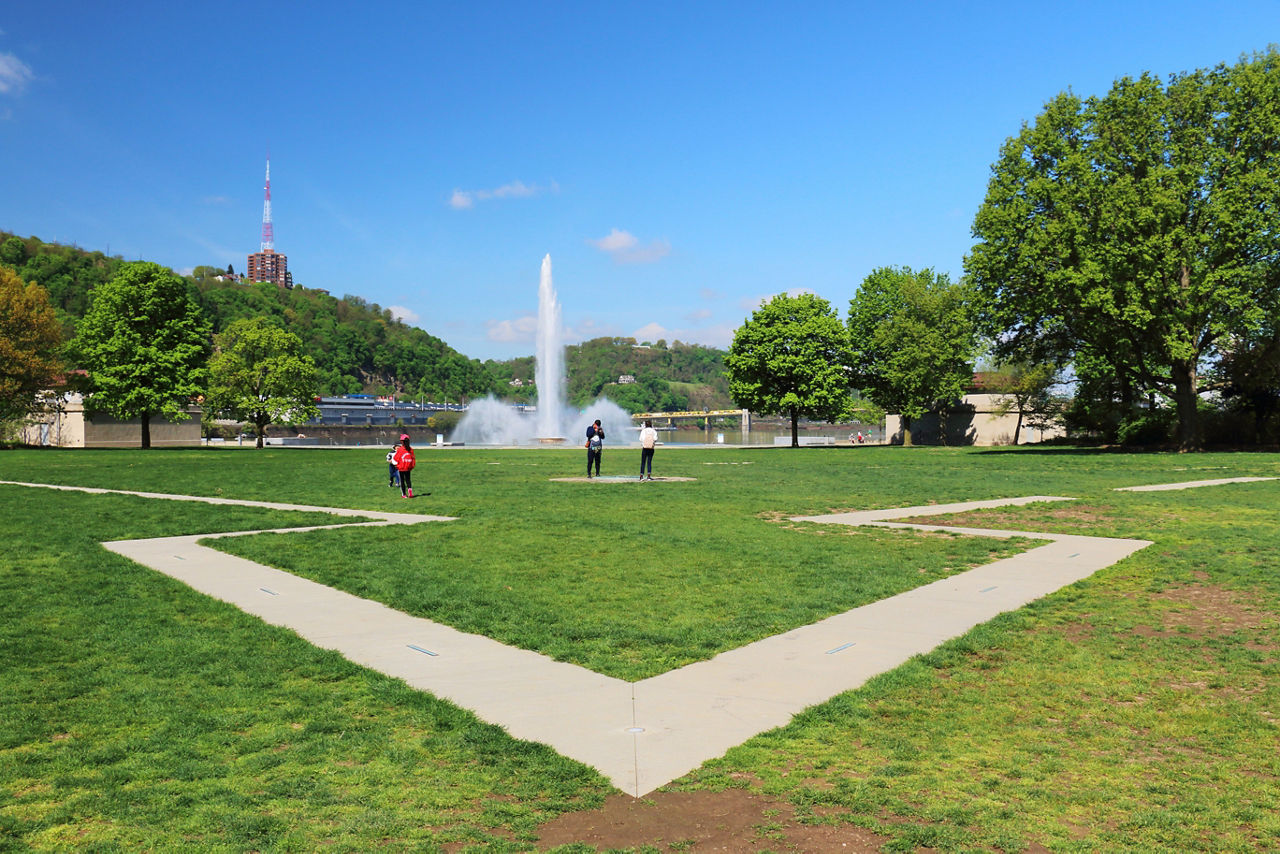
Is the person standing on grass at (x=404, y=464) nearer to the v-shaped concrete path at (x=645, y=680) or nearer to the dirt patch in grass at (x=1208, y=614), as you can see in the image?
the v-shaped concrete path at (x=645, y=680)

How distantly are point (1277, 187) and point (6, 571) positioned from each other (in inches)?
1878

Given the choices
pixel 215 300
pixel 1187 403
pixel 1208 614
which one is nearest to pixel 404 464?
pixel 1208 614

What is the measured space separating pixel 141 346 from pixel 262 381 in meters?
14.6

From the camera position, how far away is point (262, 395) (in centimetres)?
7294

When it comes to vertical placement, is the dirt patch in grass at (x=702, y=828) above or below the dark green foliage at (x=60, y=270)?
below

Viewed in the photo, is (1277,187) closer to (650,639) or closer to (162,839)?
(650,639)

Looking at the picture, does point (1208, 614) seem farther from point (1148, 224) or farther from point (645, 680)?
point (1148, 224)

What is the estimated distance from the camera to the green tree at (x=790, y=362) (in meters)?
63.8

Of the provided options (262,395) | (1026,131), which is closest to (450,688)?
(1026,131)

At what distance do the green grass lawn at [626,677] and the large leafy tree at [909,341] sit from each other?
54.8 meters

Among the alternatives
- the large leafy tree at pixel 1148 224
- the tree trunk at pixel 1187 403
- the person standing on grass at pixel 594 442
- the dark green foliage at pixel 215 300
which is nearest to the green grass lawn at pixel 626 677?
the person standing on grass at pixel 594 442

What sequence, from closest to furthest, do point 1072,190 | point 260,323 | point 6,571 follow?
point 6,571
point 1072,190
point 260,323

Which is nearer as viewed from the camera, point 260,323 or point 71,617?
point 71,617

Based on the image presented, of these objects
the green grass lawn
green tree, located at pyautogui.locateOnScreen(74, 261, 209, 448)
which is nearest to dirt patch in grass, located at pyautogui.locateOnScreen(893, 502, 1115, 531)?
the green grass lawn
